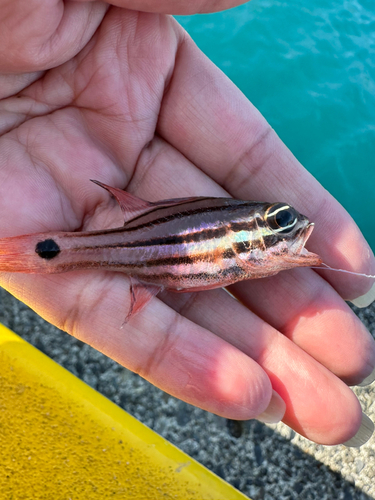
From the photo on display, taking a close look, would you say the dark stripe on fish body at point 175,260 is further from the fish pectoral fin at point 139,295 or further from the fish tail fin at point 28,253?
the fish tail fin at point 28,253

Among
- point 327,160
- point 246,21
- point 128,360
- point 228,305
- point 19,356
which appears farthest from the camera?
point 246,21

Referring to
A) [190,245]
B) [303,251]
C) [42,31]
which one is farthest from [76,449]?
[42,31]

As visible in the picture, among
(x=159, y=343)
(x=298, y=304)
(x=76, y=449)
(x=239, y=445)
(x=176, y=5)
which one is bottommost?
(x=76, y=449)

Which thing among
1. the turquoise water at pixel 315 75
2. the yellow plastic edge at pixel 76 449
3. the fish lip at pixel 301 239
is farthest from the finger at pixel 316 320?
the turquoise water at pixel 315 75

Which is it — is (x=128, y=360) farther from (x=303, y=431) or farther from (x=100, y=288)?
(x=303, y=431)

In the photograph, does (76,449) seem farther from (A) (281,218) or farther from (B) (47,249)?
(A) (281,218)

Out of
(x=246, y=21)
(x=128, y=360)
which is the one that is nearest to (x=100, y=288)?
(x=128, y=360)

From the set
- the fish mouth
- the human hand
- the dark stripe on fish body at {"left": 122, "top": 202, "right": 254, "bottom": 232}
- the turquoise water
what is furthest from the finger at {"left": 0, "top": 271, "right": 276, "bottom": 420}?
the turquoise water
